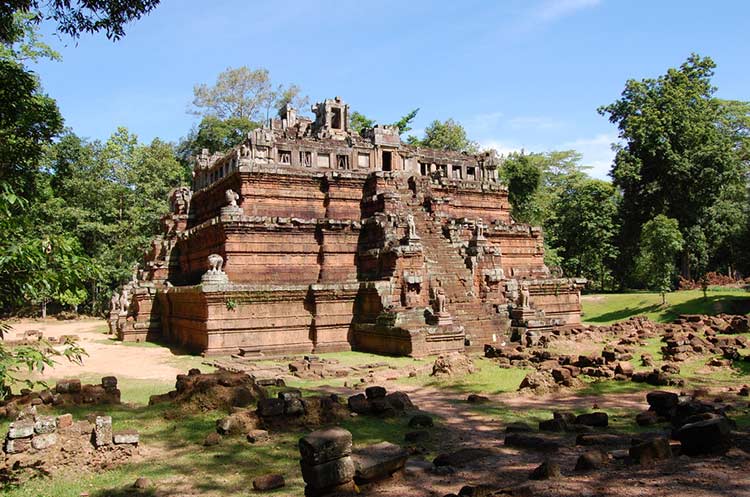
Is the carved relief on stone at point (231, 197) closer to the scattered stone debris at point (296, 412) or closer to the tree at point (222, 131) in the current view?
the scattered stone debris at point (296, 412)

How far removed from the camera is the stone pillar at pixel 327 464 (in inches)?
253

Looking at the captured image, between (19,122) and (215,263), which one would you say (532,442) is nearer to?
(215,263)

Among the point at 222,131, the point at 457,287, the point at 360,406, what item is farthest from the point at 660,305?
the point at 222,131

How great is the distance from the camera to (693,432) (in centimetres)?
730

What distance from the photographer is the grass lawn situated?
29.9m

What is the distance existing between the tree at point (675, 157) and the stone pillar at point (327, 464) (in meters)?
39.2

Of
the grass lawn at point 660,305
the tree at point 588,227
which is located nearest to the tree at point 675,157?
the tree at point 588,227

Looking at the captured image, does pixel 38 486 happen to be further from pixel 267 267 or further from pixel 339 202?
pixel 339 202

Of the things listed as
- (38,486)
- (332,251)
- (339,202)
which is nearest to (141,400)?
(38,486)

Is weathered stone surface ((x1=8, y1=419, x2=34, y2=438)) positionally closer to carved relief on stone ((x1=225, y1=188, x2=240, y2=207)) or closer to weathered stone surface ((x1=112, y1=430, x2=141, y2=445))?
weathered stone surface ((x1=112, y1=430, x2=141, y2=445))

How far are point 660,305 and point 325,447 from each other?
102 feet

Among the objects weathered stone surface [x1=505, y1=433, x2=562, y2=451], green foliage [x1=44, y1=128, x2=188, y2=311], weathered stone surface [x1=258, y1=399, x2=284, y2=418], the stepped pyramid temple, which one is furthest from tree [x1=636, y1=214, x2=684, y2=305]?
green foliage [x1=44, y1=128, x2=188, y2=311]

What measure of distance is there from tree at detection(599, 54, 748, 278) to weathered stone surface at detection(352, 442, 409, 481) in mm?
38480

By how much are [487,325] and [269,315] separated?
8264 millimetres
